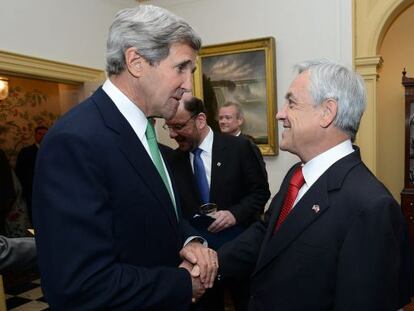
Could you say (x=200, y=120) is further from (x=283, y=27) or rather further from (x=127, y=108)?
(x=283, y=27)

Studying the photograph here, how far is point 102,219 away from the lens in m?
1.10

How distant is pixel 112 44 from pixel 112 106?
22 centimetres

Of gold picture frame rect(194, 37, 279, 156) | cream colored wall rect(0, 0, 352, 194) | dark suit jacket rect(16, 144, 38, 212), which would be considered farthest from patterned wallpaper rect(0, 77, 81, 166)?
gold picture frame rect(194, 37, 279, 156)

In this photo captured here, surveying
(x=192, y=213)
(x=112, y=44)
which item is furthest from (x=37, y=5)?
(x=112, y=44)

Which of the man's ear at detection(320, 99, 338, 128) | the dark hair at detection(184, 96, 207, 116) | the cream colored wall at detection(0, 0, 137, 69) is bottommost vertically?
the man's ear at detection(320, 99, 338, 128)

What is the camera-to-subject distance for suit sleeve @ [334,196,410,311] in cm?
122

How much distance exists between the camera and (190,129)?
276cm

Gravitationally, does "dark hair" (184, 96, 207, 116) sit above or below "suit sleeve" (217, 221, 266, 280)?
above

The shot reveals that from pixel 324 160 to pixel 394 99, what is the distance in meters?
5.07

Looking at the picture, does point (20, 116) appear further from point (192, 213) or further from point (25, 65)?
point (192, 213)

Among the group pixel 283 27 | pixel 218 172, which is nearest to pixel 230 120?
pixel 283 27

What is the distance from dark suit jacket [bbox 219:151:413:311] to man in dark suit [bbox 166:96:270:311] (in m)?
1.11

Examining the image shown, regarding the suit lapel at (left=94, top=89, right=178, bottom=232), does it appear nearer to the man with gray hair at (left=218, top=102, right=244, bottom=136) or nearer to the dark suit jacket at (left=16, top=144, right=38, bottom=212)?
the man with gray hair at (left=218, top=102, right=244, bottom=136)

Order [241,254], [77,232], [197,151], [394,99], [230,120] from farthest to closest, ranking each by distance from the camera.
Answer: [394,99] < [230,120] < [197,151] < [241,254] < [77,232]
